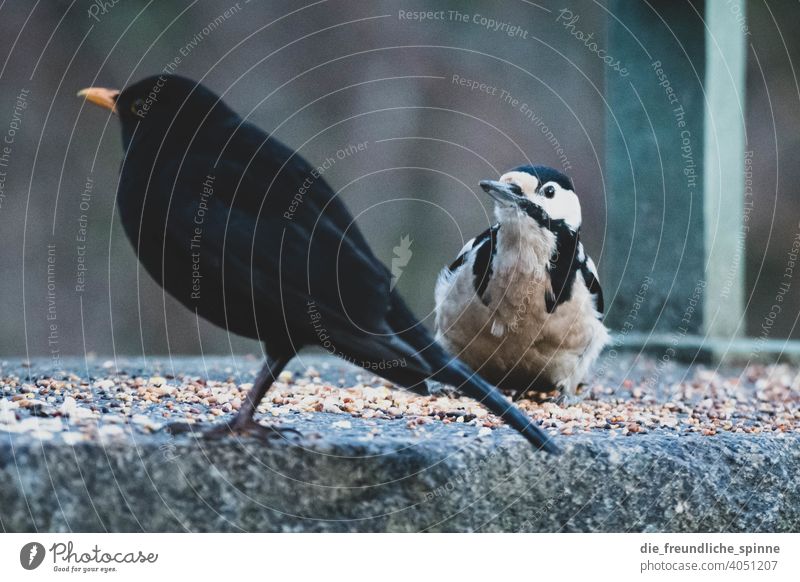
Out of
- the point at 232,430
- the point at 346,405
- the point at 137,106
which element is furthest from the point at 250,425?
the point at 137,106

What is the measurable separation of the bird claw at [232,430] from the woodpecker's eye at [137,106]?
56cm

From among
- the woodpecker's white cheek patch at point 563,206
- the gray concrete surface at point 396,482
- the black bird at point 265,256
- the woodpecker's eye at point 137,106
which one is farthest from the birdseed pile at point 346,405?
the woodpecker's eye at point 137,106

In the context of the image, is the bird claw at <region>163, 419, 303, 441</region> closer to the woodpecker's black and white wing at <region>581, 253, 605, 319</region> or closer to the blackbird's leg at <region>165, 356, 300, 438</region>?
the blackbird's leg at <region>165, 356, 300, 438</region>

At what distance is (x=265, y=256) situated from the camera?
1505 millimetres

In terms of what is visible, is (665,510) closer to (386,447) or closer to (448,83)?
(386,447)

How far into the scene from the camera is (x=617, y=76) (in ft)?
10.0

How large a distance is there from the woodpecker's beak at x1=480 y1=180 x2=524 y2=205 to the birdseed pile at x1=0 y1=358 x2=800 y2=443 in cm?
43

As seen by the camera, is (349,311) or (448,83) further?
(448,83)

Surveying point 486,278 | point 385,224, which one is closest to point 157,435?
point 486,278

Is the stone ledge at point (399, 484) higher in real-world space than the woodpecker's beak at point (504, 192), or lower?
lower

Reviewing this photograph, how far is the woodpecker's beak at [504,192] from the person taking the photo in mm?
1791

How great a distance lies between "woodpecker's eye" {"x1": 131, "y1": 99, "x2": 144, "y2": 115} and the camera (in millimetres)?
1670

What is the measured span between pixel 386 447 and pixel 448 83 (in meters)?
2.56

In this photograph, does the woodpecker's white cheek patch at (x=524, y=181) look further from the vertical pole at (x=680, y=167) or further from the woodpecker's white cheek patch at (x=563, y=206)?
the vertical pole at (x=680, y=167)
